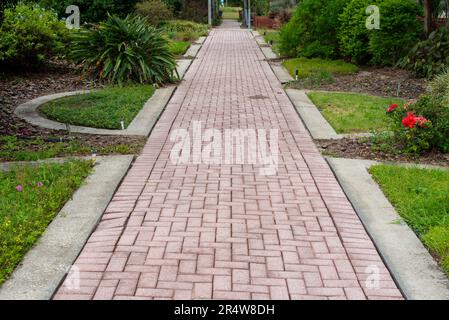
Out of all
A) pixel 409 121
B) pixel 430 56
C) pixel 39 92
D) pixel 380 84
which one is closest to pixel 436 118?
pixel 409 121

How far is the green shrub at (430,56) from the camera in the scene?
12.9 metres

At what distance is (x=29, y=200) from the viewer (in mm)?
5422

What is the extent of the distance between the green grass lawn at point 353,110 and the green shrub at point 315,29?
17.8ft

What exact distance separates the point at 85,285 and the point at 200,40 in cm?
2329

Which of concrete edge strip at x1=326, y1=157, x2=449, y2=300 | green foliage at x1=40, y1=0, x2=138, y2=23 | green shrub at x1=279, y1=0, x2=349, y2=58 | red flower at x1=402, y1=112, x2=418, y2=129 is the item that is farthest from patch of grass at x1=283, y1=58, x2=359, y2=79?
green foliage at x1=40, y1=0, x2=138, y2=23

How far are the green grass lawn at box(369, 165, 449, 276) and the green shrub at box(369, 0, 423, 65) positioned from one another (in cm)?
892

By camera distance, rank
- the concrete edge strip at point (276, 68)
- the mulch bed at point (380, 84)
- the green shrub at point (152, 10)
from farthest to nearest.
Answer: the green shrub at point (152, 10) → the concrete edge strip at point (276, 68) → the mulch bed at point (380, 84)

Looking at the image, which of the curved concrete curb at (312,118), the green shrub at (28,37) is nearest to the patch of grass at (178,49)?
the green shrub at (28,37)

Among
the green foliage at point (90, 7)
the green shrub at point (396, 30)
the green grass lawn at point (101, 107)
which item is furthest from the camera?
the green foliage at point (90, 7)

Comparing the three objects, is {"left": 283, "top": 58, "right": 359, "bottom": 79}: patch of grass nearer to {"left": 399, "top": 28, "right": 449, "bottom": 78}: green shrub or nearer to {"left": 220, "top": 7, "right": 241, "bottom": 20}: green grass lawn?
{"left": 399, "top": 28, "right": 449, "bottom": 78}: green shrub

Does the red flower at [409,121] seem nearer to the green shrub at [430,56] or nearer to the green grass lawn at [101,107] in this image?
the green grass lawn at [101,107]
